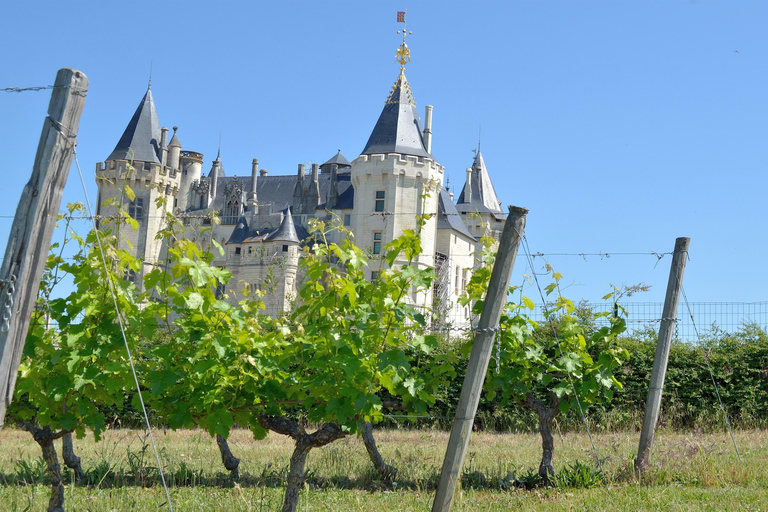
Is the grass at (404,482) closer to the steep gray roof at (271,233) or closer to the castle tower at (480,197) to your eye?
the steep gray roof at (271,233)

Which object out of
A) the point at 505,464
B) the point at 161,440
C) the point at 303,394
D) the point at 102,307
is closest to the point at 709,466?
the point at 505,464

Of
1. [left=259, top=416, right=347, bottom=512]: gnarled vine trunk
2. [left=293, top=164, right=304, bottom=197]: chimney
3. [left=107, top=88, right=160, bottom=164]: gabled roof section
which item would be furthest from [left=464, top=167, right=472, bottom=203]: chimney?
[left=259, top=416, right=347, bottom=512]: gnarled vine trunk

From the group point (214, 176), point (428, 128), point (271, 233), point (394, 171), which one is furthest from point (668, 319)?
point (214, 176)

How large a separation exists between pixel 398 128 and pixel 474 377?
41.4 meters

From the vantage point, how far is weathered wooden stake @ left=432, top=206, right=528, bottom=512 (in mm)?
4789

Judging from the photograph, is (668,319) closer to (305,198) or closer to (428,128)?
(428,128)

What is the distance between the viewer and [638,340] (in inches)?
534

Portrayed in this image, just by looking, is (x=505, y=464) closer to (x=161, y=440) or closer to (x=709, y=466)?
(x=709, y=466)

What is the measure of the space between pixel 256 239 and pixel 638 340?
38227 mm

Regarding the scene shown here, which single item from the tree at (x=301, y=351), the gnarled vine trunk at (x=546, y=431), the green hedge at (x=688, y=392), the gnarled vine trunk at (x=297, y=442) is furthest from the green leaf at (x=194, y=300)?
the green hedge at (x=688, y=392)

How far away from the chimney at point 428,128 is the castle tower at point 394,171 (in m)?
1.19

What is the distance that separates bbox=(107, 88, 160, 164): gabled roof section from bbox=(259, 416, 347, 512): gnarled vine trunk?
46.1 meters

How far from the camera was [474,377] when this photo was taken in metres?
4.84

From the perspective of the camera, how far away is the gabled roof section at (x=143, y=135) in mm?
50656
